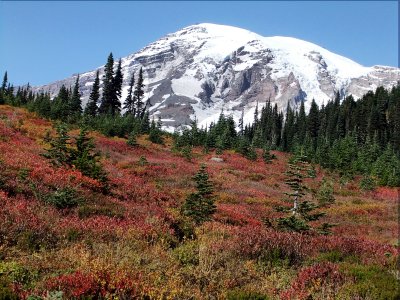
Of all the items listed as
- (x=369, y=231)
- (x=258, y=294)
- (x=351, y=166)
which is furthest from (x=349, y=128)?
(x=258, y=294)

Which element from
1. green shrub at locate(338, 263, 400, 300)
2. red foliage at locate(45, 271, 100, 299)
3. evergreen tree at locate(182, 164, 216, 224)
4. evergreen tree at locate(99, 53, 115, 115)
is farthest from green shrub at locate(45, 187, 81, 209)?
evergreen tree at locate(99, 53, 115, 115)

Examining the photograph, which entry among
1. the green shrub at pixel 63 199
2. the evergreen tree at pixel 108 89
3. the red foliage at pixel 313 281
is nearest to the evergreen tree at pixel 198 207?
the green shrub at pixel 63 199

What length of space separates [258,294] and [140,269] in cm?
210

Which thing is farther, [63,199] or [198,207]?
[198,207]

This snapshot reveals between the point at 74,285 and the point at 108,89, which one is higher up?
the point at 108,89

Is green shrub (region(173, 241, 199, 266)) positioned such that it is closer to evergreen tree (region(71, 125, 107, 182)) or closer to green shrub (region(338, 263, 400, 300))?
green shrub (region(338, 263, 400, 300))

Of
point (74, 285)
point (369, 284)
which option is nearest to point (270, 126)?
point (369, 284)

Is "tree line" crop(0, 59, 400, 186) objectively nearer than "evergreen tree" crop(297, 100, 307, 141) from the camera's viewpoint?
Yes

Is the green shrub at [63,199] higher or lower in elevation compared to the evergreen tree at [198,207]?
higher

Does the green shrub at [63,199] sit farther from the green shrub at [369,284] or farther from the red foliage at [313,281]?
the green shrub at [369,284]

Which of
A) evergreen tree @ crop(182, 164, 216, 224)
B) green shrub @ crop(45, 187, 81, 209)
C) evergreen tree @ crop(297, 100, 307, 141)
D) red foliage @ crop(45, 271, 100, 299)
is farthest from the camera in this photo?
evergreen tree @ crop(297, 100, 307, 141)

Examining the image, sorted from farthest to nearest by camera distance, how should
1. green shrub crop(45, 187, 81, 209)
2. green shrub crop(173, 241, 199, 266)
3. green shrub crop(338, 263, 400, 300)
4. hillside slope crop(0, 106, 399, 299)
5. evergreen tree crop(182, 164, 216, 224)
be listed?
evergreen tree crop(182, 164, 216, 224)
green shrub crop(45, 187, 81, 209)
green shrub crop(173, 241, 199, 266)
green shrub crop(338, 263, 400, 300)
hillside slope crop(0, 106, 399, 299)

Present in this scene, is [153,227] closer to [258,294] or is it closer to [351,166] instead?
[258,294]

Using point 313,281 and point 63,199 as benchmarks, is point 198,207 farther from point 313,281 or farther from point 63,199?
point 313,281
